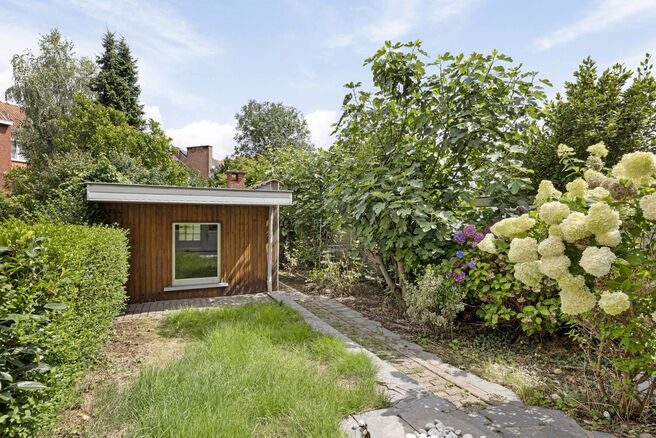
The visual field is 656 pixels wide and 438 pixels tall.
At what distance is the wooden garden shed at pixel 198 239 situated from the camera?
5.68 m

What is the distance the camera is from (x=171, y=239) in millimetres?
6059

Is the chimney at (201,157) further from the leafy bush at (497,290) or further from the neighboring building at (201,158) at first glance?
the leafy bush at (497,290)

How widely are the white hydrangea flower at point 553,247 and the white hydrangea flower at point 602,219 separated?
17 cm

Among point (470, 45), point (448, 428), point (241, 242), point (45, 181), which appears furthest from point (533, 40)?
point (45, 181)

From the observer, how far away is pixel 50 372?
175 cm

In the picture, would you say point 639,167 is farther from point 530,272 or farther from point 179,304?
point 179,304

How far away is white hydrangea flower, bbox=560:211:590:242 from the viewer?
1732mm

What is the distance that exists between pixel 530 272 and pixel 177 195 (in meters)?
5.15

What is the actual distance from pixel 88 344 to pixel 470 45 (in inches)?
221

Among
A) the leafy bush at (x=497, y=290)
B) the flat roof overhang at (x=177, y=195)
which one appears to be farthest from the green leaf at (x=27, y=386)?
the flat roof overhang at (x=177, y=195)

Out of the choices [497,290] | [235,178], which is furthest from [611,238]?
[235,178]

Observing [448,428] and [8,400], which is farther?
[448,428]

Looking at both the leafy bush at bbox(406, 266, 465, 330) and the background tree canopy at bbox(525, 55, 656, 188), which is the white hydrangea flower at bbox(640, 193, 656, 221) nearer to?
the leafy bush at bbox(406, 266, 465, 330)

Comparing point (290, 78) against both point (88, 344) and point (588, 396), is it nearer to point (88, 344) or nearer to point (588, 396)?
point (88, 344)
